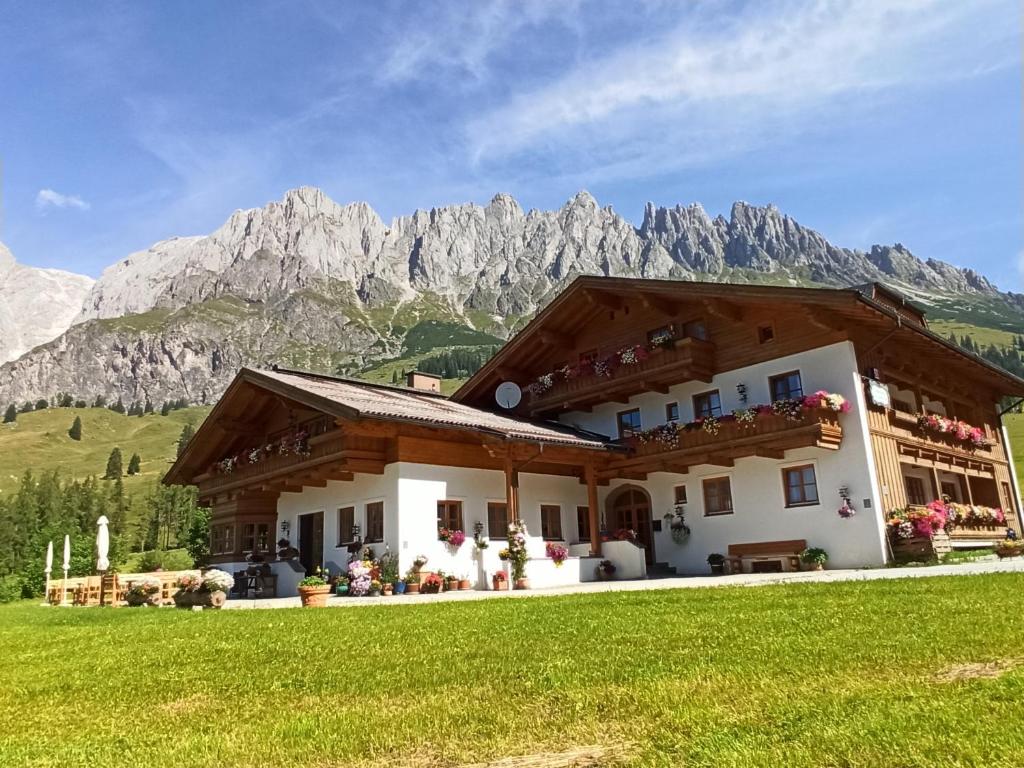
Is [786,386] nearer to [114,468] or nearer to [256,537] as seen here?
[256,537]

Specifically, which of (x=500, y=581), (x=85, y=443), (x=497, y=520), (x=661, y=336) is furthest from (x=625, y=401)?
(x=85, y=443)

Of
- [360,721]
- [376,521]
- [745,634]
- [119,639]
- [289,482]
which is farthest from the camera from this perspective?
[289,482]

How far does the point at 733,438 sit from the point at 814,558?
3.69 meters

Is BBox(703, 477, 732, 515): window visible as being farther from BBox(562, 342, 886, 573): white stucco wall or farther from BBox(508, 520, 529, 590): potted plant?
BBox(508, 520, 529, 590): potted plant

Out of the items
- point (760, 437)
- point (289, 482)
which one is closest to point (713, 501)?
point (760, 437)

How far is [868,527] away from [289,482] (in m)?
16.2

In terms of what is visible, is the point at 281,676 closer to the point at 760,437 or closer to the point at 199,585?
the point at 199,585

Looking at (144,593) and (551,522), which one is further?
(551,522)

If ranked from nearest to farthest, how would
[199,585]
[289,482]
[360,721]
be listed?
1. [360,721]
2. [199,585]
3. [289,482]

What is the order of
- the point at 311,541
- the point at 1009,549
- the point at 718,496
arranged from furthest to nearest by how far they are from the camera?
the point at 311,541
the point at 718,496
the point at 1009,549

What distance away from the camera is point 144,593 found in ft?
62.6

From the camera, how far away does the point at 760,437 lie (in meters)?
19.9

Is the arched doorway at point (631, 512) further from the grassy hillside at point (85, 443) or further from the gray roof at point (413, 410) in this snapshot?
the grassy hillside at point (85, 443)

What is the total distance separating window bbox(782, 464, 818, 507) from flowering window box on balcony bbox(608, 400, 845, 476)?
783 millimetres
